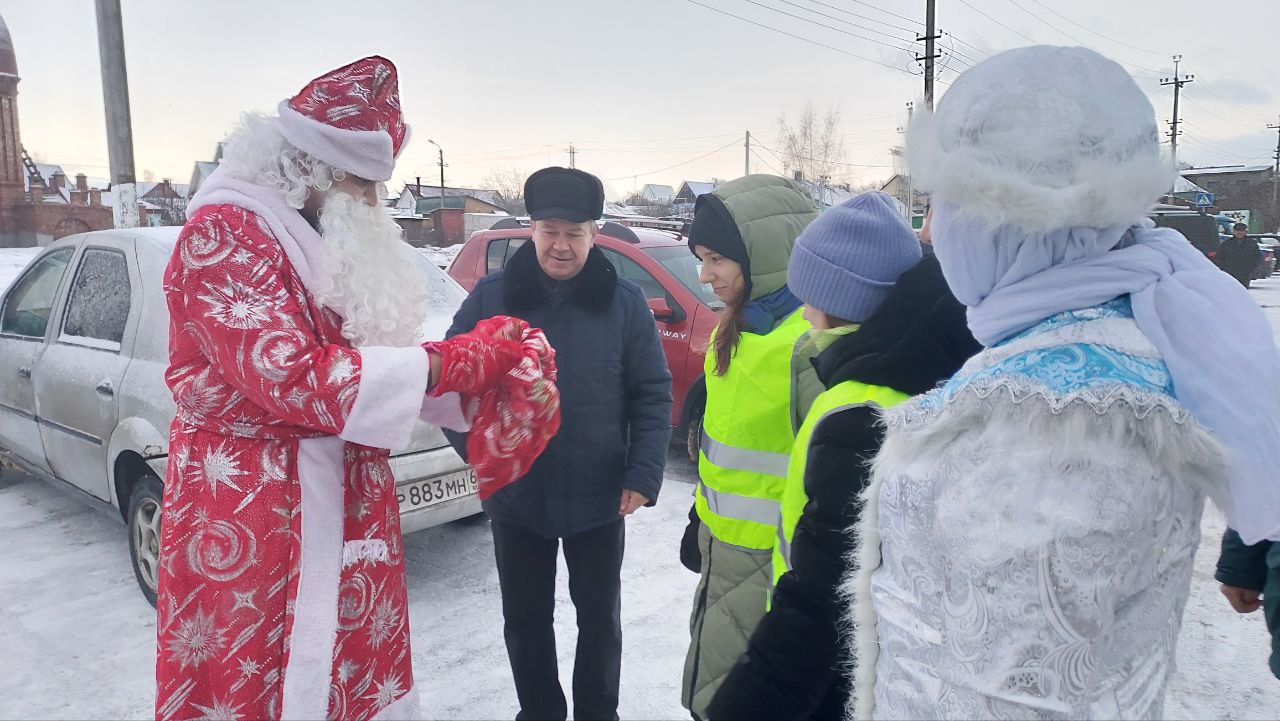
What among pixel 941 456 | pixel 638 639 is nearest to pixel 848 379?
pixel 941 456

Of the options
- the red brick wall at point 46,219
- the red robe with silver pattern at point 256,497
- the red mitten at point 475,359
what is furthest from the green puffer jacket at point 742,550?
the red brick wall at point 46,219

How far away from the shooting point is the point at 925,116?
1.01 metres

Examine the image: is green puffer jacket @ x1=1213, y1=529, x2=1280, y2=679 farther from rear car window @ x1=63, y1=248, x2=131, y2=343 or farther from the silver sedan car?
rear car window @ x1=63, y1=248, x2=131, y2=343

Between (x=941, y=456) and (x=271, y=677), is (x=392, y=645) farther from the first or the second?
(x=941, y=456)

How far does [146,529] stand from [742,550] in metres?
3.00

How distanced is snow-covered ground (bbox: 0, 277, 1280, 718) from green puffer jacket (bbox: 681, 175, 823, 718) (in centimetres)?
95

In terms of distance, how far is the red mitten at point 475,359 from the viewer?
1662 millimetres

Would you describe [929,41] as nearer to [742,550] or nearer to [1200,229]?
[1200,229]

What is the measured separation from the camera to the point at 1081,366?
0.86 meters

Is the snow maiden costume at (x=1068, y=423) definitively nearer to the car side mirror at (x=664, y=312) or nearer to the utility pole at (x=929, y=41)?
the car side mirror at (x=664, y=312)

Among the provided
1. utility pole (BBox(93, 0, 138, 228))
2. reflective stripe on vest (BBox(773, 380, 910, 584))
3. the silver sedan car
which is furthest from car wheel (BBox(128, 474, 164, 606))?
utility pole (BBox(93, 0, 138, 228))

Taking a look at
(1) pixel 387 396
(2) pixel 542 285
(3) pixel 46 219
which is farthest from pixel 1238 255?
(3) pixel 46 219

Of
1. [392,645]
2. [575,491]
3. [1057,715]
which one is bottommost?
[392,645]

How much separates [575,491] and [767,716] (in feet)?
4.67
